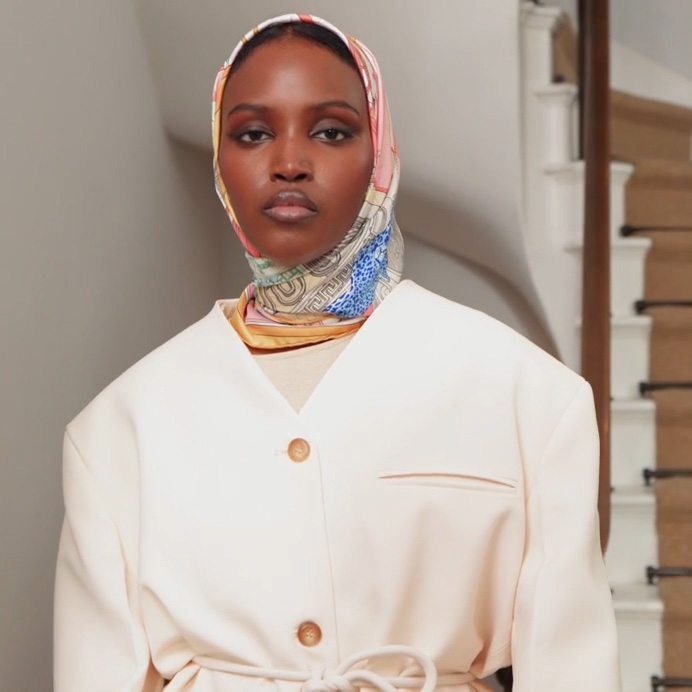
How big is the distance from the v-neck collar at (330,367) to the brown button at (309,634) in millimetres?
198

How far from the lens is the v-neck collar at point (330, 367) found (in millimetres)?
1086

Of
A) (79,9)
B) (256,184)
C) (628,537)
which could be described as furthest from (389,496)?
(628,537)

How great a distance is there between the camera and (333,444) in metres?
1.07

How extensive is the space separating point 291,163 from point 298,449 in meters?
0.27

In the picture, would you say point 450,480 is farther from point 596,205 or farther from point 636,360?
point 636,360

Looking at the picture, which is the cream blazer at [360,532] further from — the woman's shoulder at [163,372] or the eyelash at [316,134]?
the eyelash at [316,134]

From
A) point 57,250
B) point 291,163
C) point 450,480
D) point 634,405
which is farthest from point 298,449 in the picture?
point 634,405

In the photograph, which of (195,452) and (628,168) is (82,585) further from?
(628,168)

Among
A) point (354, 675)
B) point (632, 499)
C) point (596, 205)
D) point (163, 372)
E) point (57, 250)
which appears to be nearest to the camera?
point (354, 675)

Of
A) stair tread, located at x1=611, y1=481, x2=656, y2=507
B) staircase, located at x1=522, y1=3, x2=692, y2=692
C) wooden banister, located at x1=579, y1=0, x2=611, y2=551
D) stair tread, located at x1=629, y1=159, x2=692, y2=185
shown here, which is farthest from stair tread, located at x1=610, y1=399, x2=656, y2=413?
stair tread, located at x1=629, y1=159, x2=692, y2=185

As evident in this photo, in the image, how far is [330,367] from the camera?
112 centimetres

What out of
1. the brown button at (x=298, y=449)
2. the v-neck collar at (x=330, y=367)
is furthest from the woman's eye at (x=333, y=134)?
the brown button at (x=298, y=449)

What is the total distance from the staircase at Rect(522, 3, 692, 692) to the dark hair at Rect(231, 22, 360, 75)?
4.37 ft

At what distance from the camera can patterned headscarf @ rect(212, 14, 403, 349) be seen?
3.67 feet
